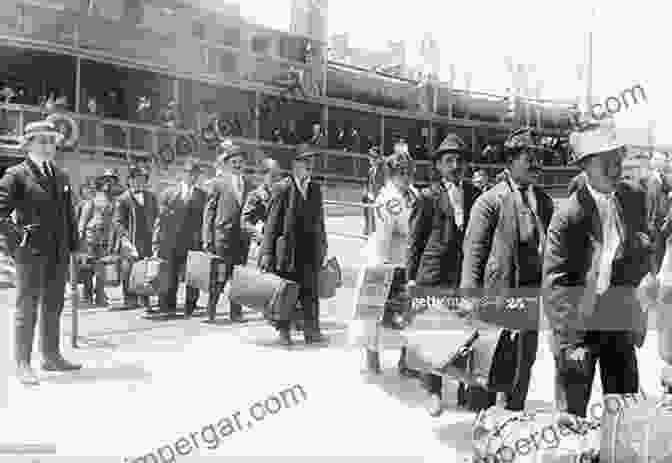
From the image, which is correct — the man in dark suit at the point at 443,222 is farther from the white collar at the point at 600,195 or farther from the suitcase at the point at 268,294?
the suitcase at the point at 268,294

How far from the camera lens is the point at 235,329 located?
344 inches

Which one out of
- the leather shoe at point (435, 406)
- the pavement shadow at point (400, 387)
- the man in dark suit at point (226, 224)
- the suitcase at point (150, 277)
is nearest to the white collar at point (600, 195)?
the leather shoe at point (435, 406)

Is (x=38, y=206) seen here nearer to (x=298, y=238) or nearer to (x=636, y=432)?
(x=298, y=238)

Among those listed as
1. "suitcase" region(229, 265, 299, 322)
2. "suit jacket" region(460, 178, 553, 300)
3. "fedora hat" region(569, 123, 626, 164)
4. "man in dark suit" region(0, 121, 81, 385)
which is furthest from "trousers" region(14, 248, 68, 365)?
"fedora hat" region(569, 123, 626, 164)

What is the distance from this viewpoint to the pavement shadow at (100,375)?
6.11 metres

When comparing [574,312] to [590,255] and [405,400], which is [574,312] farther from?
[405,400]

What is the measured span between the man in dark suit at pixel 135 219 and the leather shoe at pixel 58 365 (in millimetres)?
3800

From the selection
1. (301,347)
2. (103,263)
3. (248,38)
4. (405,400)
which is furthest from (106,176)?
(248,38)

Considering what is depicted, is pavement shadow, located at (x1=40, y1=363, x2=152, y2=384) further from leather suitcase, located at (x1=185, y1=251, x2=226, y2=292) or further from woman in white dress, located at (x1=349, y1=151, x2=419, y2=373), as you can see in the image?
leather suitcase, located at (x1=185, y1=251, x2=226, y2=292)

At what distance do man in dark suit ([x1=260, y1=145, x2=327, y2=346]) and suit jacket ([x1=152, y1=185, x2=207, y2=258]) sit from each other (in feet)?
6.86

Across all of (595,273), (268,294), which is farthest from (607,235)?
(268,294)

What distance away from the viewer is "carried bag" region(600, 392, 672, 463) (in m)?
3.24

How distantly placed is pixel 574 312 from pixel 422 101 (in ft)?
103

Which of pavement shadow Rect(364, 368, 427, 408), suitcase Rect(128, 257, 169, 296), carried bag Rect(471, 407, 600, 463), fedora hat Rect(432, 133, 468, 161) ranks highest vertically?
fedora hat Rect(432, 133, 468, 161)
